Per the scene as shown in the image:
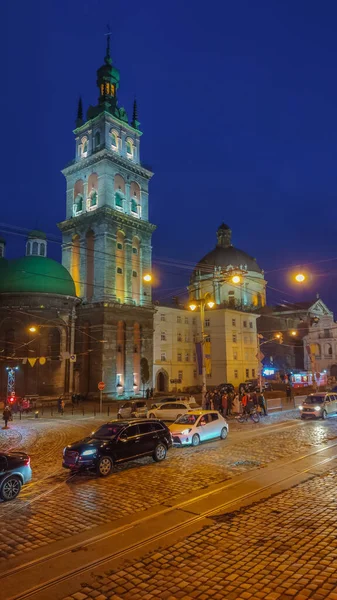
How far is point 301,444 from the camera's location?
714 inches

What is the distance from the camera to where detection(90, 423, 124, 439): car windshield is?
47.4ft

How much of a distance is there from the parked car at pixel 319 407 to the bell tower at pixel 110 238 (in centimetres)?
2907

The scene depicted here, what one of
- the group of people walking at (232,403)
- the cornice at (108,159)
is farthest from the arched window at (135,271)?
the group of people walking at (232,403)

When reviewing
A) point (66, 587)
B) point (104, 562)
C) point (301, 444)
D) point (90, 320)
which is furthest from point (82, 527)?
point (90, 320)

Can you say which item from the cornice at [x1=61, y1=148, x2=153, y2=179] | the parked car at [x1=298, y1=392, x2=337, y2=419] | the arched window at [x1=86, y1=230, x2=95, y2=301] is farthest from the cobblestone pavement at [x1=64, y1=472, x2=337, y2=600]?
the cornice at [x1=61, y1=148, x2=153, y2=179]

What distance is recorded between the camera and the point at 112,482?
1262 cm

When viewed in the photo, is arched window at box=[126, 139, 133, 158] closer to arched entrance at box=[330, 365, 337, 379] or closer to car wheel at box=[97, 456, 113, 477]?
arched entrance at box=[330, 365, 337, 379]

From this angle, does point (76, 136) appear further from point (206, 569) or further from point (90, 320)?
point (206, 569)

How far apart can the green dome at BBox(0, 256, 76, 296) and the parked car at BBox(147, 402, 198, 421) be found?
2973cm

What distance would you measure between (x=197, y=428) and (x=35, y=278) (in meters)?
40.5

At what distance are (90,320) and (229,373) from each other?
2157cm

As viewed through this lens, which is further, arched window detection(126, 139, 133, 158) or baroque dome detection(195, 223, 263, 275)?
baroque dome detection(195, 223, 263, 275)

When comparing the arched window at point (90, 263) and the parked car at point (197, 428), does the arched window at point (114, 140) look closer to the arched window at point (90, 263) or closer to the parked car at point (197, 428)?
the arched window at point (90, 263)

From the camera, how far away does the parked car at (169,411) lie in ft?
88.4
